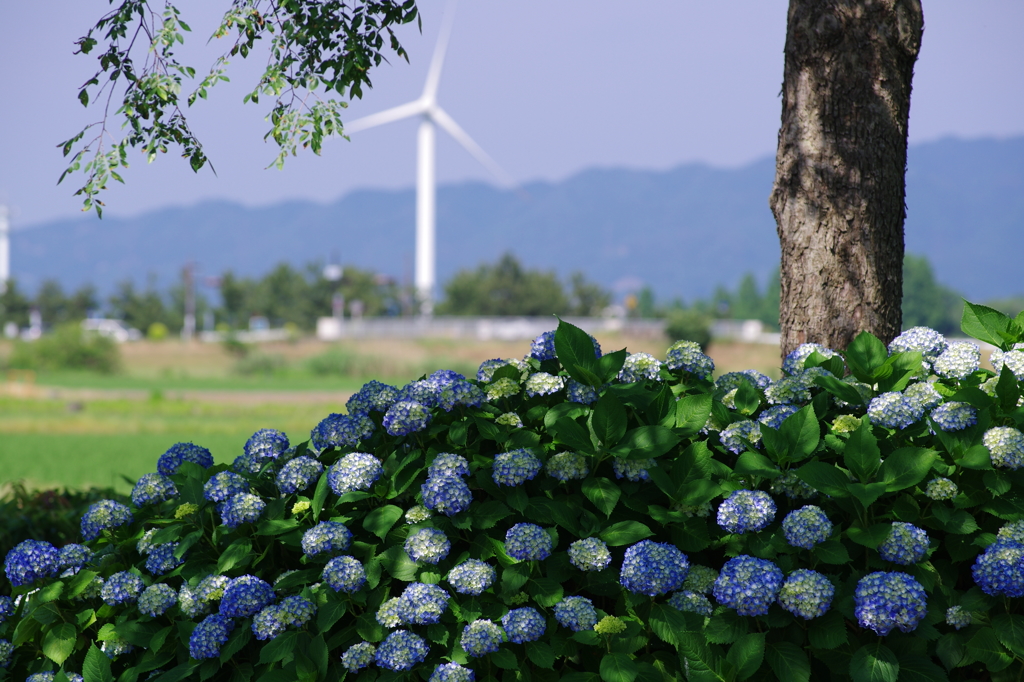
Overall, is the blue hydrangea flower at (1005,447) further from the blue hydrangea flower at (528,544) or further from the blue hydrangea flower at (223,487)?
the blue hydrangea flower at (223,487)

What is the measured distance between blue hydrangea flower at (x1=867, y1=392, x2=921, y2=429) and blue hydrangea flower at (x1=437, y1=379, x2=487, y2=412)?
109cm

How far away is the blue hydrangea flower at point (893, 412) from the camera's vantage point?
216cm

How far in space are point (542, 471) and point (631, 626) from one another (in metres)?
0.47

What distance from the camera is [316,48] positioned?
3.63 metres

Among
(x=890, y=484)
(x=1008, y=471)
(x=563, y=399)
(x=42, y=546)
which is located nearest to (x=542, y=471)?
(x=563, y=399)

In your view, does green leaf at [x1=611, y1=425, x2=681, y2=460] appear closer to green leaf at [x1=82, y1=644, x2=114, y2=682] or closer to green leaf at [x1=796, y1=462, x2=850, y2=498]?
green leaf at [x1=796, y1=462, x2=850, y2=498]

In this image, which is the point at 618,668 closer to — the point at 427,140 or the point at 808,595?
the point at 808,595

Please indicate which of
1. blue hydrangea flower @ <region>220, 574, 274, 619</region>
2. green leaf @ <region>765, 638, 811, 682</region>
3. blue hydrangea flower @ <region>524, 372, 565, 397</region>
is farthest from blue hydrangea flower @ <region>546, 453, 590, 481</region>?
blue hydrangea flower @ <region>220, 574, 274, 619</region>

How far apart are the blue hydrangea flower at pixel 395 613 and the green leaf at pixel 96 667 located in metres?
0.86

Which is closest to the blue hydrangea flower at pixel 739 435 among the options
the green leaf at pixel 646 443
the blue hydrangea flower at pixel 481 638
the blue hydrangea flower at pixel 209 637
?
the green leaf at pixel 646 443

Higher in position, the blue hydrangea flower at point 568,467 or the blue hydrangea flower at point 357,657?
the blue hydrangea flower at point 568,467

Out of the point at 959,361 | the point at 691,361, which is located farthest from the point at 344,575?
the point at 959,361

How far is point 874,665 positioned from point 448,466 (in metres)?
1.15

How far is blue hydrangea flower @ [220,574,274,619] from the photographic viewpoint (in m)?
2.12
